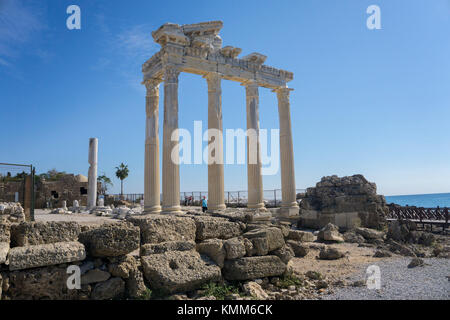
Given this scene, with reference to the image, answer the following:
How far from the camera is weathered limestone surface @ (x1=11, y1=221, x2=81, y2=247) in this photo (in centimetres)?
420

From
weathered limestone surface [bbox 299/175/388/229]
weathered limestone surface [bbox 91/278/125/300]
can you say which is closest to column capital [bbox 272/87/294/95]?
weathered limestone surface [bbox 299/175/388/229]

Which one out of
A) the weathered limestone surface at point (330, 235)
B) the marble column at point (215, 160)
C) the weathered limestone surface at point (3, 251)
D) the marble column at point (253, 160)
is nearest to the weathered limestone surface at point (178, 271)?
the weathered limestone surface at point (3, 251)

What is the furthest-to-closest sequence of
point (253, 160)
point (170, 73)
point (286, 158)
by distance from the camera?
point (286, 158)
point (253, 160)
point (170, 73)

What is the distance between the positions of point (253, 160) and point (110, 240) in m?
12.0

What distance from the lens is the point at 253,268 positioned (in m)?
5.82

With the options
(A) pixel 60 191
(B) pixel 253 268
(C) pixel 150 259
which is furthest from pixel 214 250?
(A) pixel 60 191

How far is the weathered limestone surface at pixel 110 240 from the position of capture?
457 centimetres

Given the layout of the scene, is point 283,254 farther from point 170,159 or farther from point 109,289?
point 170,159

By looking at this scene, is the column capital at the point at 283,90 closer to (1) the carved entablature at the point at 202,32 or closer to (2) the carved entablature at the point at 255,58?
(2) the carved entablature at the point at 255,58

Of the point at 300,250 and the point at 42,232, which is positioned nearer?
the point at 42,232

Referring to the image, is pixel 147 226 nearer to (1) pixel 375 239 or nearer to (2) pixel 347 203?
(1) pixel 375 239
